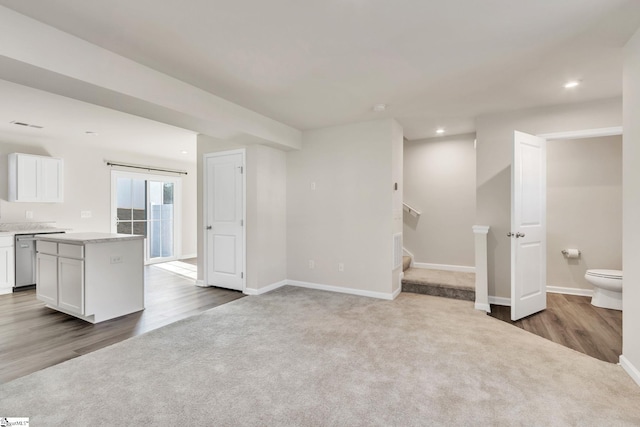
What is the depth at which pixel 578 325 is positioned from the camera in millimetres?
3271

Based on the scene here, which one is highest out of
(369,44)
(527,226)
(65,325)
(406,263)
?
(369,44)

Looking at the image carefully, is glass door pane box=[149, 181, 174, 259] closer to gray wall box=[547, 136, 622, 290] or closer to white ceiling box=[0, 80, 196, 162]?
Answer: white ceiling box=[0, 80, 196, 162]

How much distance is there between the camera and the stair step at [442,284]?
4203 millimetres

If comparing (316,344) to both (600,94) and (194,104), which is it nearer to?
(194,104)

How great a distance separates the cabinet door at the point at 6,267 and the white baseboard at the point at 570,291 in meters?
7.90

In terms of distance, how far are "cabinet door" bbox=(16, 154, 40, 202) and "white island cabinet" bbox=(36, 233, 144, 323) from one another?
1.82 meters

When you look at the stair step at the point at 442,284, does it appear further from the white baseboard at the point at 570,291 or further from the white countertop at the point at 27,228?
the white countertop at the point at 27,228

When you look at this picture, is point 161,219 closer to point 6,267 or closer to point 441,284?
point 6,267

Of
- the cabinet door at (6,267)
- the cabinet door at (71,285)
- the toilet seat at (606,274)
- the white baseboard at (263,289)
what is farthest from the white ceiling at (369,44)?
the cabinet door at (6,267)

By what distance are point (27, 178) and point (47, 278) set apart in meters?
2.34

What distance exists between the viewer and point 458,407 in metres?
1.92

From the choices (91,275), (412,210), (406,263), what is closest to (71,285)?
(91,275)

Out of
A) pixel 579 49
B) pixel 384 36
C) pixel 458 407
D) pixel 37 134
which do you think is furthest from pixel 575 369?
pixel 37 134

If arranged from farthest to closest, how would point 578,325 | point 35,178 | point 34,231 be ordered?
point 35,178 < point 34,231 < point 578,325
